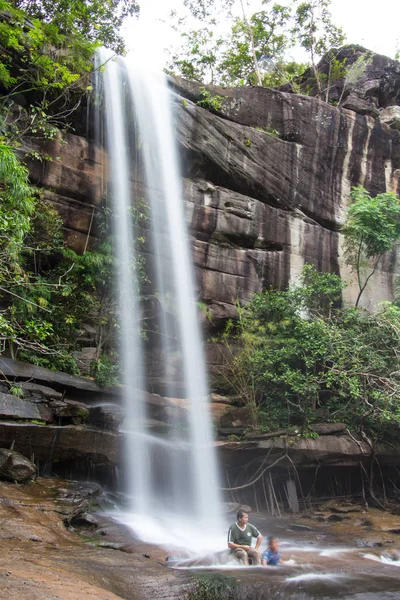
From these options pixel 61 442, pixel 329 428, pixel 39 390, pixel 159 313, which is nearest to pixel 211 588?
pixel 61 442

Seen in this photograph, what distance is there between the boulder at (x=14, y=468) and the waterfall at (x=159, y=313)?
2223mm

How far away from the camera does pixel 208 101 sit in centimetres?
1620

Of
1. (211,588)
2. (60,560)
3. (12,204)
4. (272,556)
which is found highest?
(12,204)

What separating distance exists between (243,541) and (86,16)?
15.5 meters

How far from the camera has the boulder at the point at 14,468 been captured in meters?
8.34

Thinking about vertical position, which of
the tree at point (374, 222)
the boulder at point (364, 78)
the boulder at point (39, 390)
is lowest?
the boulder at point (39, 390)

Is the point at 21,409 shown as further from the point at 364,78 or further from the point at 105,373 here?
the point at 364,78

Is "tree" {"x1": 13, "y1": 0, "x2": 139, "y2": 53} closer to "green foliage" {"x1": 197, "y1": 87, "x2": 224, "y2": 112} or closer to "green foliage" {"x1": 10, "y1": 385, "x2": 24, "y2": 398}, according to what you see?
"green foliage" {"x1": 197, "y1": 87, "x2": 224, "y2": 112}

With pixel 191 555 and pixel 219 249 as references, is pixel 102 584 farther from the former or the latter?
pixel 219 249

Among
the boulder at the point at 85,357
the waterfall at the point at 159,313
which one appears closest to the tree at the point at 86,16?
the waterfall at the point at 159,313

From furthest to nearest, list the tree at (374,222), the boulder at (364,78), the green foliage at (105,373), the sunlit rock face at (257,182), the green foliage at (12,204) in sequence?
the boulder at (364,78) → the tree at (374,222) → the sunlit rock face at (257,182) → the green foliage at (105,373) → the green foliage at (12,204)

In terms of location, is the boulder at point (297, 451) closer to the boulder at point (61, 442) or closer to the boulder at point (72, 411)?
the boulder at point (61, 442)

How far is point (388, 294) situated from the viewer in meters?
17.5

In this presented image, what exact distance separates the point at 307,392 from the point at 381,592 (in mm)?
6366
